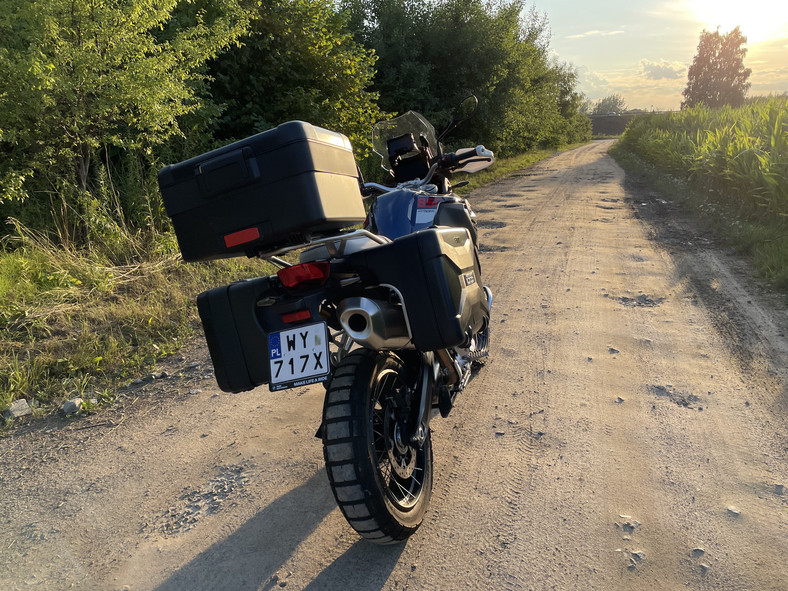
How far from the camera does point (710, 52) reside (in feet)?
188

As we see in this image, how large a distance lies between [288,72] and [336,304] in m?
7.30

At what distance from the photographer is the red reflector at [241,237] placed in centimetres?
185

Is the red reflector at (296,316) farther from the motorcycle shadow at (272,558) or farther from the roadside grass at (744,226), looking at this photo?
the roadside grass at (744,226)

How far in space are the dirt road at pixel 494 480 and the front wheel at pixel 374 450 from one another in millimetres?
184

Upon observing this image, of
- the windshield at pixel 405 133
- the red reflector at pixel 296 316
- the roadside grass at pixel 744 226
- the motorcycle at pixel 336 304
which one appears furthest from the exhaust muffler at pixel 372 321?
the roadside grass at pixel 744 226

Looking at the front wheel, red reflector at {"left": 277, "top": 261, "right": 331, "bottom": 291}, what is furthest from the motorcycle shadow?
red reflector at {"left": 277, "top": 261, "right": 331, "bottom": 291}

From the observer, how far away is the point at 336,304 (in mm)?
2059

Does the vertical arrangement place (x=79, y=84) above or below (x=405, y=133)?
above

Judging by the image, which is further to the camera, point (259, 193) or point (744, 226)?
point (744, 226)

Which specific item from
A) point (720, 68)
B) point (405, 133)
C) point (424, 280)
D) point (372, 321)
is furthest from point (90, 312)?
point (720, 68)

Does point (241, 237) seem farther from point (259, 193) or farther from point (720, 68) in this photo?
point (720, 68)

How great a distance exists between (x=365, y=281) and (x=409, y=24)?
16.9 meters

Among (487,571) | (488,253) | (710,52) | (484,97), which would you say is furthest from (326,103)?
(710,52)

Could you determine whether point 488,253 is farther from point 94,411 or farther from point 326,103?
point 94,411
